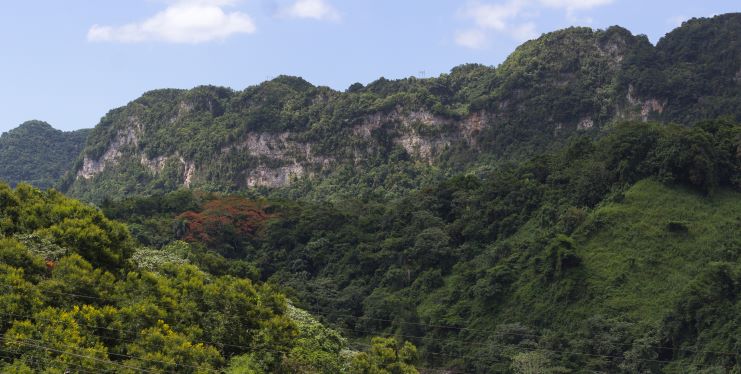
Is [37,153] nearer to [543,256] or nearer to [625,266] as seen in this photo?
[543,256]

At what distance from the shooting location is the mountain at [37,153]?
12201 centimetres

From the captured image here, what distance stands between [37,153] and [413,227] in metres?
95.7

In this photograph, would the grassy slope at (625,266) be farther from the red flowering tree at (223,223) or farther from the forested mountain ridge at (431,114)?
the forested mountain ridge at (431,114)

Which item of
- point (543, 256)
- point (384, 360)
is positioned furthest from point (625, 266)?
point (384, 360)

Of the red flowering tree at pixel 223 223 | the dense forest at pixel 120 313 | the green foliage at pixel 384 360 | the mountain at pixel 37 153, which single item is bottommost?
the green foliage at pixel 384 360

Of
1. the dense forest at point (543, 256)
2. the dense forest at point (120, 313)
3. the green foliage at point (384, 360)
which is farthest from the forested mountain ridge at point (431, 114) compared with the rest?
the dense forest at point (120, 313)

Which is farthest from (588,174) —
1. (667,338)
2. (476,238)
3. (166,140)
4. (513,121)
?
(166,140)

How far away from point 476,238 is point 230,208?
18.5 m

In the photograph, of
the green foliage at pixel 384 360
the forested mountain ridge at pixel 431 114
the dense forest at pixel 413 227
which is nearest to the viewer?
the dense forest at pixel 413 227

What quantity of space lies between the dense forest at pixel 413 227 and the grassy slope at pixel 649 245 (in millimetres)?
131

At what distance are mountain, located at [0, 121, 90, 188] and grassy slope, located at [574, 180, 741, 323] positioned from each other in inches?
3580

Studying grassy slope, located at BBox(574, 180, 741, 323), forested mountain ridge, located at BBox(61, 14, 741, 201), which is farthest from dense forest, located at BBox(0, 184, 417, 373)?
forested mountain ridge, located at BBox(61, 14, 741, 201)

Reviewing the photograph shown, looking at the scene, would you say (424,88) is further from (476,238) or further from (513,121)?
(476,238)

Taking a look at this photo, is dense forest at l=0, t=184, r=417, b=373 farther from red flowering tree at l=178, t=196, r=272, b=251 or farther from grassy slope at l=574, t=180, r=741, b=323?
red flowering tree at l=178, t=196, r=272, b=251
